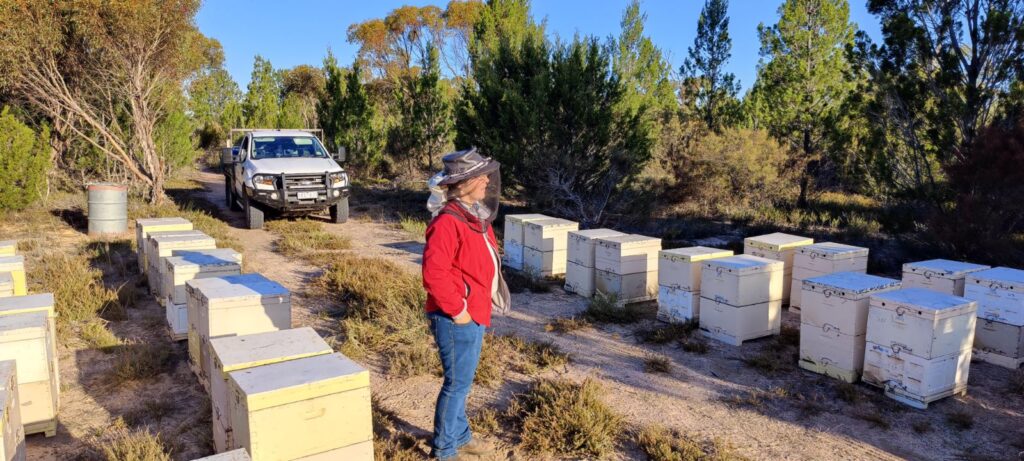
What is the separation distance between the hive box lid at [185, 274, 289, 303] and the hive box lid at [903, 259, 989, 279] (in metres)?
6.29

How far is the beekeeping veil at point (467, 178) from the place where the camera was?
3828 millimetres

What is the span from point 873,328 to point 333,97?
23500 millimetres

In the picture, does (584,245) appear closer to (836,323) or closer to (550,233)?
(550,233)

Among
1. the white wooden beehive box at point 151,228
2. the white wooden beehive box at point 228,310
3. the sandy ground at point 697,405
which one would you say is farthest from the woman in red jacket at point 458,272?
the white wooden beehive box at point 151,228

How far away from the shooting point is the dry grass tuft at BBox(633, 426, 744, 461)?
13.5ft

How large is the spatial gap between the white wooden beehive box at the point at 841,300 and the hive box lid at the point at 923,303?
16 centimetres

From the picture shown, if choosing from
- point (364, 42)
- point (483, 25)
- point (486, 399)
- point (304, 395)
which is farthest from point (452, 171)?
point (364, 42)

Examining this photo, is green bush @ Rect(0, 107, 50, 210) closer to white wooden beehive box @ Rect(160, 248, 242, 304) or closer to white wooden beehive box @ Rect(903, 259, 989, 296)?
white wooden beehive box @ Rect(160, 248, 242, 304)

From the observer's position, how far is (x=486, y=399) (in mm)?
5148

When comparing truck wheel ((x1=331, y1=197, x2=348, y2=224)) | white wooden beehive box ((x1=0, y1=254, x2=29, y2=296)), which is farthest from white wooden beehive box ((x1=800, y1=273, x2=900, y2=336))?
truck wheel ((x1=331, y1=197, x2=348, y2=224))

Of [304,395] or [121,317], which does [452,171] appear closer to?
[304,395]

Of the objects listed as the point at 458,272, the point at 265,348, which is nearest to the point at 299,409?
the point at 265,348

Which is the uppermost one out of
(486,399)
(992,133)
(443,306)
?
(992,133)

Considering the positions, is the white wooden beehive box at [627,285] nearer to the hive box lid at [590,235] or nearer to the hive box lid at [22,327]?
the hive box lid at [590,235]
